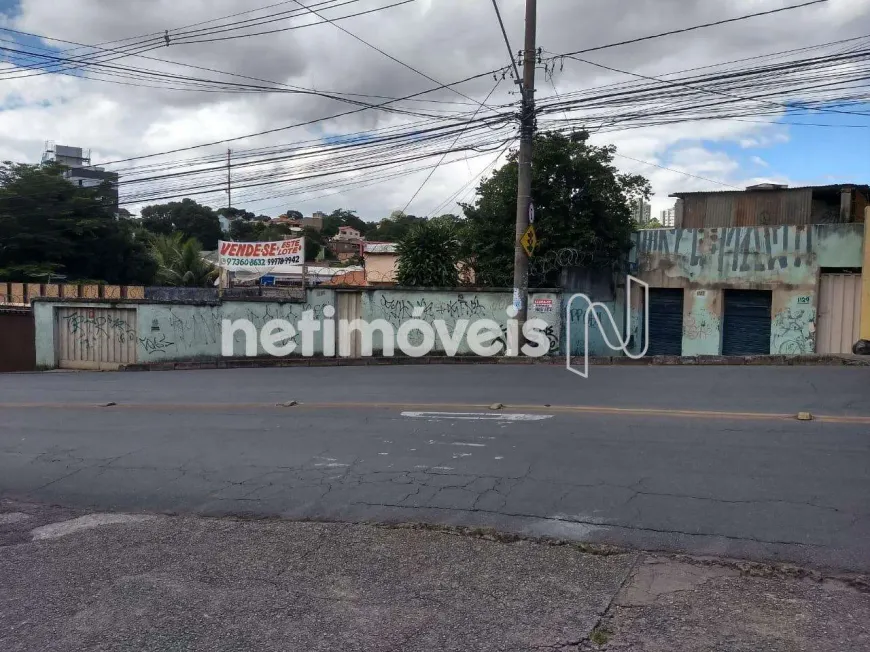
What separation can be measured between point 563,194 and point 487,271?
3.38 m

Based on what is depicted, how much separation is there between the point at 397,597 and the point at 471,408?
6.62m

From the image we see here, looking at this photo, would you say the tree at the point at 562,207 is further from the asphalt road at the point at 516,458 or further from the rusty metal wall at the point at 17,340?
the rusty metal wall at the point at 17,340

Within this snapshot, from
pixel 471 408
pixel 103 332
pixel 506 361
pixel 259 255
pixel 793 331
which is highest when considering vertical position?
pixel 259 255

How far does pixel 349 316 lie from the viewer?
21.0m

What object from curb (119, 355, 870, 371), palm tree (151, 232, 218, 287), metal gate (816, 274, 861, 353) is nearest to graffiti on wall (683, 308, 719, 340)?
metal gate (816, 274, 861, 353)

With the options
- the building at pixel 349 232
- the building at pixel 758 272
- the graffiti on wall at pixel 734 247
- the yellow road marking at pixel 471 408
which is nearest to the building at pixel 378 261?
the building at pixel 758 272

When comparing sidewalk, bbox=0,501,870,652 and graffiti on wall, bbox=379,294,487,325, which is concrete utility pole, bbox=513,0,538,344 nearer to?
graffiti on wall, bbox=379,294,487,325

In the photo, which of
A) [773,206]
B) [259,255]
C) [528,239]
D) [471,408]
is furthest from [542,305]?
[471,408]

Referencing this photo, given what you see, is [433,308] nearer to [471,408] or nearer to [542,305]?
[542,305]

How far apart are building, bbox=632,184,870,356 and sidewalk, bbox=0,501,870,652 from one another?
1717cm

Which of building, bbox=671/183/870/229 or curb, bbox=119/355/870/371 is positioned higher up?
building, bbox=671/183/870/229

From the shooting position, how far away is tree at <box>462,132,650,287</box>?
67.3 feet

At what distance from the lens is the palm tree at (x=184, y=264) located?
31875mm

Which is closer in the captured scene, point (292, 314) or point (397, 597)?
point (397, 597)
